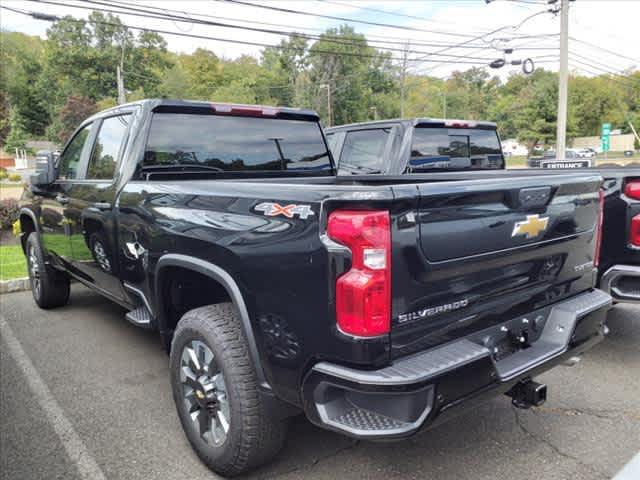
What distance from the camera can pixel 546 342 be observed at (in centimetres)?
253

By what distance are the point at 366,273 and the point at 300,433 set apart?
1595 mm

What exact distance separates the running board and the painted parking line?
0.72m

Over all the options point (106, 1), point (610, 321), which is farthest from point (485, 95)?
point (610, 321)

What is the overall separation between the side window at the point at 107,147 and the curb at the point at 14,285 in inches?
128

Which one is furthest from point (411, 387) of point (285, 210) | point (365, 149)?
point (365, 149)

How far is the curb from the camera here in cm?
646

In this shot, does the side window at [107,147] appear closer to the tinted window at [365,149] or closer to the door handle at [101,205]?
the door handle at [101,205]

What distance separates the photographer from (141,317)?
11.3 feet

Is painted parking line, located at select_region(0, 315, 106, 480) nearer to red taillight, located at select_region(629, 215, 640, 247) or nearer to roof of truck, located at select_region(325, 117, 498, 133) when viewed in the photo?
red taillight, located at select_region(629, 215, 640, 247)

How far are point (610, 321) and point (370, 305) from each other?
13.6 feet

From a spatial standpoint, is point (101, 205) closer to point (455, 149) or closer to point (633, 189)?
point (633, 189)

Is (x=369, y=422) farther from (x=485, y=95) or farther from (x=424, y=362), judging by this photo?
(x=485, y=95)

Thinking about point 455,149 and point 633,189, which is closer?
point 633,189

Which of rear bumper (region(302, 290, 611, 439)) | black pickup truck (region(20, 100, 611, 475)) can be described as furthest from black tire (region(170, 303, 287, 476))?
rear bumper (region(302, 290, 611, 439))
